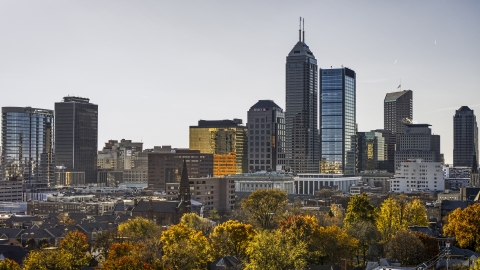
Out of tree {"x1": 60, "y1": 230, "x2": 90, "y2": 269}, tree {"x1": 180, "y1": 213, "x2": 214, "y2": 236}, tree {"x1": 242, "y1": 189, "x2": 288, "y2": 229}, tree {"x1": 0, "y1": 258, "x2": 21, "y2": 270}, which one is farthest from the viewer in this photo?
tree {"x1": 242, "y1": 189, "x2": 288, "y2": 229}

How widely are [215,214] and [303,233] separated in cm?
8875

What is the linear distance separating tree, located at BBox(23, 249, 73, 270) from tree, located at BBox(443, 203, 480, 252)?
171ft

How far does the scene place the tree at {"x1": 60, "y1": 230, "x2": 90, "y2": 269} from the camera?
308ft

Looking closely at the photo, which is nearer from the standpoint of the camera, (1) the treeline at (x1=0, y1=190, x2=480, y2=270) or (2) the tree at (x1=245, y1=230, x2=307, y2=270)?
(2) the tree at (x1=245, y1=230, x2=307, y2=270)

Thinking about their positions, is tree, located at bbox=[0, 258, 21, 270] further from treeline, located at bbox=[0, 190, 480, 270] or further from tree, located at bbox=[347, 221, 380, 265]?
tree, located at bbox=[347, 221, 380, 265]

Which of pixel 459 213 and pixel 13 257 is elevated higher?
pixel 459 213

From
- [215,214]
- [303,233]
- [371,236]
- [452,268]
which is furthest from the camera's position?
[215,214]

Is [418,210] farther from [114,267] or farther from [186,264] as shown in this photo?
[114,267]

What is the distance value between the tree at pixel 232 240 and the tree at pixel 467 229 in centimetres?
2837

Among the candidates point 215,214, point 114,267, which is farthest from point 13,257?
point 215,214

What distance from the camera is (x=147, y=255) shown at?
3588 inches

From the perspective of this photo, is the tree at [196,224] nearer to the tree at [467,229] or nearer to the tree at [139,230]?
the tree at [139,230]

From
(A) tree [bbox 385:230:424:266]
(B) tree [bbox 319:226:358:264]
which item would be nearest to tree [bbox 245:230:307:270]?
(B) tree [bbox 319:226:358:264]

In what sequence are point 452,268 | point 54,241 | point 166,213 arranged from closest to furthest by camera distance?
point 452,268
point 54,241
point 166,213
